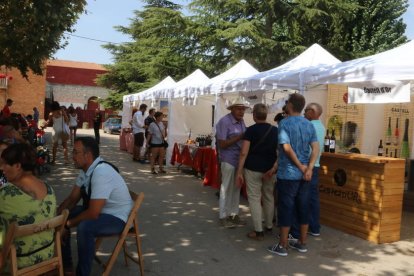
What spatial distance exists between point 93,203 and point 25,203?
640mm

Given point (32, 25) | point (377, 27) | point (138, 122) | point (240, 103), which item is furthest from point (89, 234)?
point (377, 27)

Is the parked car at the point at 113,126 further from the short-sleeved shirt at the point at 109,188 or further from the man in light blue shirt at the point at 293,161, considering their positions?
the short-sleeved shirt at the point at 109,188

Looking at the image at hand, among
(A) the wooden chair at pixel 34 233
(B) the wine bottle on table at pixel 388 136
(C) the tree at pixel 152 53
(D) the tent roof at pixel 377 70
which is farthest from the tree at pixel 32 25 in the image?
(C) the tree at pixel 152 53

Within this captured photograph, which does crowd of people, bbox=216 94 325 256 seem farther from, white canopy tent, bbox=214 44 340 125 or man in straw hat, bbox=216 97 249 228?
white canopy tent, bbox=214 44 340 125

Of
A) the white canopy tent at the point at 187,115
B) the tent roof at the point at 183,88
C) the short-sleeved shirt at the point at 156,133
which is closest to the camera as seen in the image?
the short-sleeved shirt at the point at 156,133

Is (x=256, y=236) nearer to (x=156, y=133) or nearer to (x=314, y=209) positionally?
(x=314, y=209)

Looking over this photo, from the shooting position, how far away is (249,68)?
11.0 meters

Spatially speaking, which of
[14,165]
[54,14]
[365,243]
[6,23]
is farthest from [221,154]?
[6,23]

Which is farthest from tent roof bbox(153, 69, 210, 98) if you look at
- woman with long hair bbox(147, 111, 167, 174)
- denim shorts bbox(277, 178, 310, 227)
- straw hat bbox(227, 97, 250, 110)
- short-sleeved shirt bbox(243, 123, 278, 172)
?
denim shorts bbox(277, 178, 310, 227)

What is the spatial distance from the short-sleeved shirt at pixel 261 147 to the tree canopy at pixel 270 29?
50.6 ft

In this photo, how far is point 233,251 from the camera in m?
4.96

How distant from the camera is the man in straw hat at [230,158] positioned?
5.86 m

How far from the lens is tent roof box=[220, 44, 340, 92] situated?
7.16 metres

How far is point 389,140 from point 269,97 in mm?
2985
